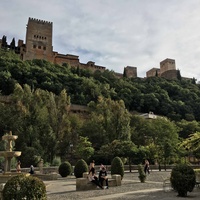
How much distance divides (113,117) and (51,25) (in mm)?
65048

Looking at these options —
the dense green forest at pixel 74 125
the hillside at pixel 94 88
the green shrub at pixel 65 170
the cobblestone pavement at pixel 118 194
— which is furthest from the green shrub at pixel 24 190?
the hillside at pixel 94 88

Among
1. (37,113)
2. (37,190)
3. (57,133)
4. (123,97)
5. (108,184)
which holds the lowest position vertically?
(108,184)

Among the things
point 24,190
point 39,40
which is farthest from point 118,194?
point 39,40

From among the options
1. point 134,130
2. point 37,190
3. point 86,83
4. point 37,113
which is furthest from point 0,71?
point 37,190

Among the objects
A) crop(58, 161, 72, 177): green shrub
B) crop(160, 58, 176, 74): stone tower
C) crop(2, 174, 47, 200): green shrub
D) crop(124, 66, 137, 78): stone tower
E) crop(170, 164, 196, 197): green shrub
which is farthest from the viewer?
crop(160, 58, 176, 74): stone tower

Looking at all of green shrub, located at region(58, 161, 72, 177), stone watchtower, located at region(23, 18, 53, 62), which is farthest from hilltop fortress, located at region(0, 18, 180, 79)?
green shrub, located at region(58, 161, 72, 177)

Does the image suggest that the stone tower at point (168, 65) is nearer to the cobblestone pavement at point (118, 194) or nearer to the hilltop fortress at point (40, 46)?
the hilltop fortress at point (40, 46)

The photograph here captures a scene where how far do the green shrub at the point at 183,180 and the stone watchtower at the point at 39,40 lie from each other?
8093cm

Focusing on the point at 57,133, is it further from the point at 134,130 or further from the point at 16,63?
the point at 16,63

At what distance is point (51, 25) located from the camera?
93.8 m

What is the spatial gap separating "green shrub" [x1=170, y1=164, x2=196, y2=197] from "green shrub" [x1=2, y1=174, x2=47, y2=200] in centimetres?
572

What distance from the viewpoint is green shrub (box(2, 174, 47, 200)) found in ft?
21.3

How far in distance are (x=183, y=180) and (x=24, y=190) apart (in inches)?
250

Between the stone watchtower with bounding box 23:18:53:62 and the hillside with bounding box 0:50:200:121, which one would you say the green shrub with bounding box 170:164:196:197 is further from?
the stone watchtower with bounding box 23:18:53:62
